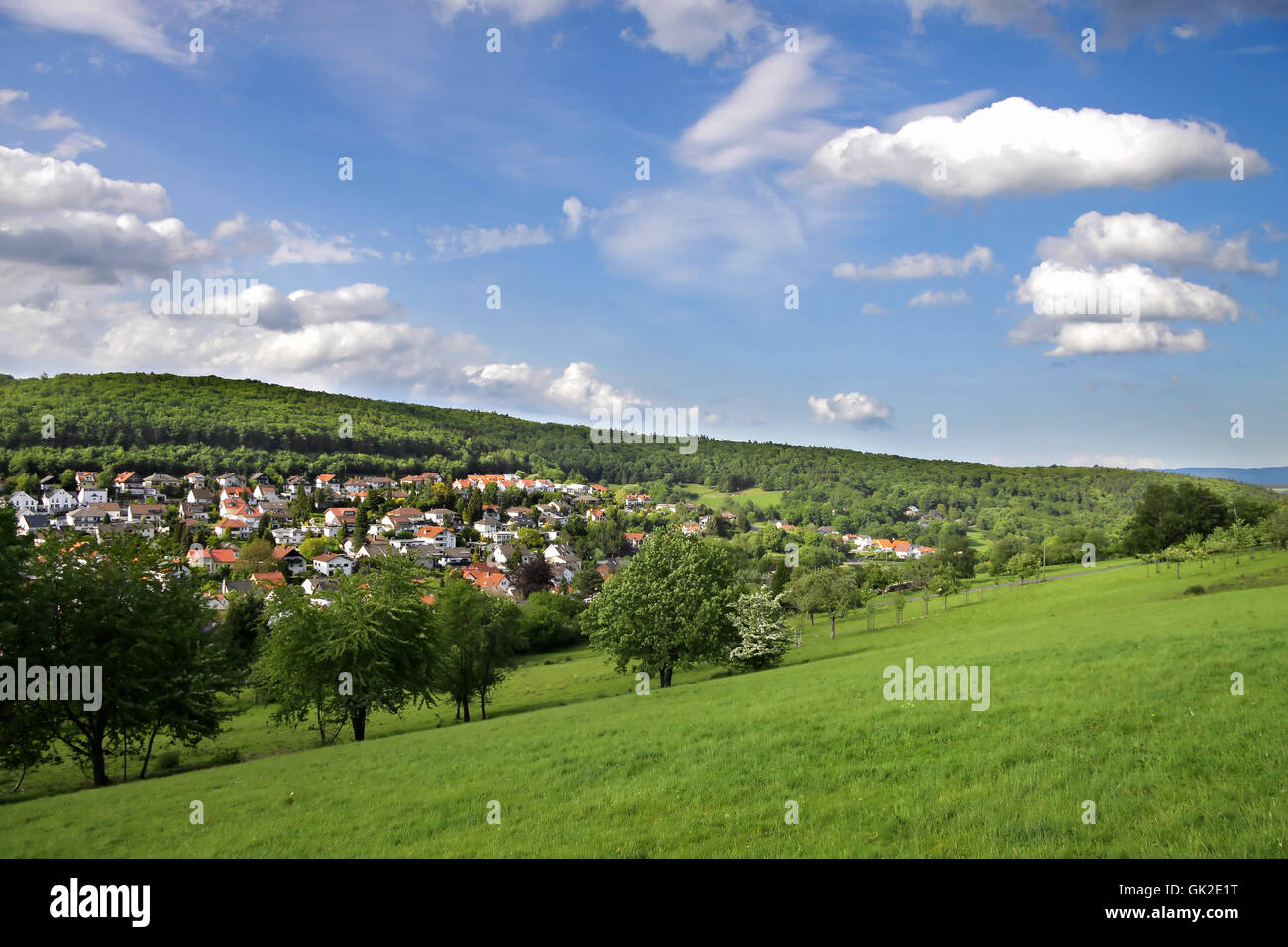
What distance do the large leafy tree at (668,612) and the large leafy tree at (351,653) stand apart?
10686mm

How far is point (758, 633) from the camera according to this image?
40.2 meters

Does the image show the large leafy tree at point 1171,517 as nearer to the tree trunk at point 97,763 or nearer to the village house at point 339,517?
the tree trunk at point 97,763

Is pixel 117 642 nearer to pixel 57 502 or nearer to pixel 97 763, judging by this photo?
pixel 97 763

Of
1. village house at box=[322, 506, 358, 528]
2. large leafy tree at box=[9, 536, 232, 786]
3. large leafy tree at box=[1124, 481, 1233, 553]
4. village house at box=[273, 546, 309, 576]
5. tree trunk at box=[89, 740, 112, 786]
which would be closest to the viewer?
large leafy tree at box=[9, 536, 232, 786]

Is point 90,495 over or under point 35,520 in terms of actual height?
over

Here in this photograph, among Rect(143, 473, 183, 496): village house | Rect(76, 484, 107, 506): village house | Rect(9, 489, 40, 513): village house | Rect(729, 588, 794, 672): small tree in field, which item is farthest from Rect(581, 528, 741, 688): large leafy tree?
Rect(143, 473, 183, 496): village house

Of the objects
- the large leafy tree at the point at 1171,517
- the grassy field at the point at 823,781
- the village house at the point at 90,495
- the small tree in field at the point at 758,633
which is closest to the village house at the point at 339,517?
the village house at the point at 90,495

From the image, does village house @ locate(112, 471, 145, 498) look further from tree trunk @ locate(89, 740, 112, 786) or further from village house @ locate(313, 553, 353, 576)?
tree trunk @ locate(89, 740, 112, 786)

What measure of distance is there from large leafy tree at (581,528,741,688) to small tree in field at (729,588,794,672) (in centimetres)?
91

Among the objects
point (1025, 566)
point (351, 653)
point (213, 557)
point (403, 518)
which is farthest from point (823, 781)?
point (403, 518)

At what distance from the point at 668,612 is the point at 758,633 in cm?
561

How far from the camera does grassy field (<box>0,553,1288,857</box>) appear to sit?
818 centimetres
